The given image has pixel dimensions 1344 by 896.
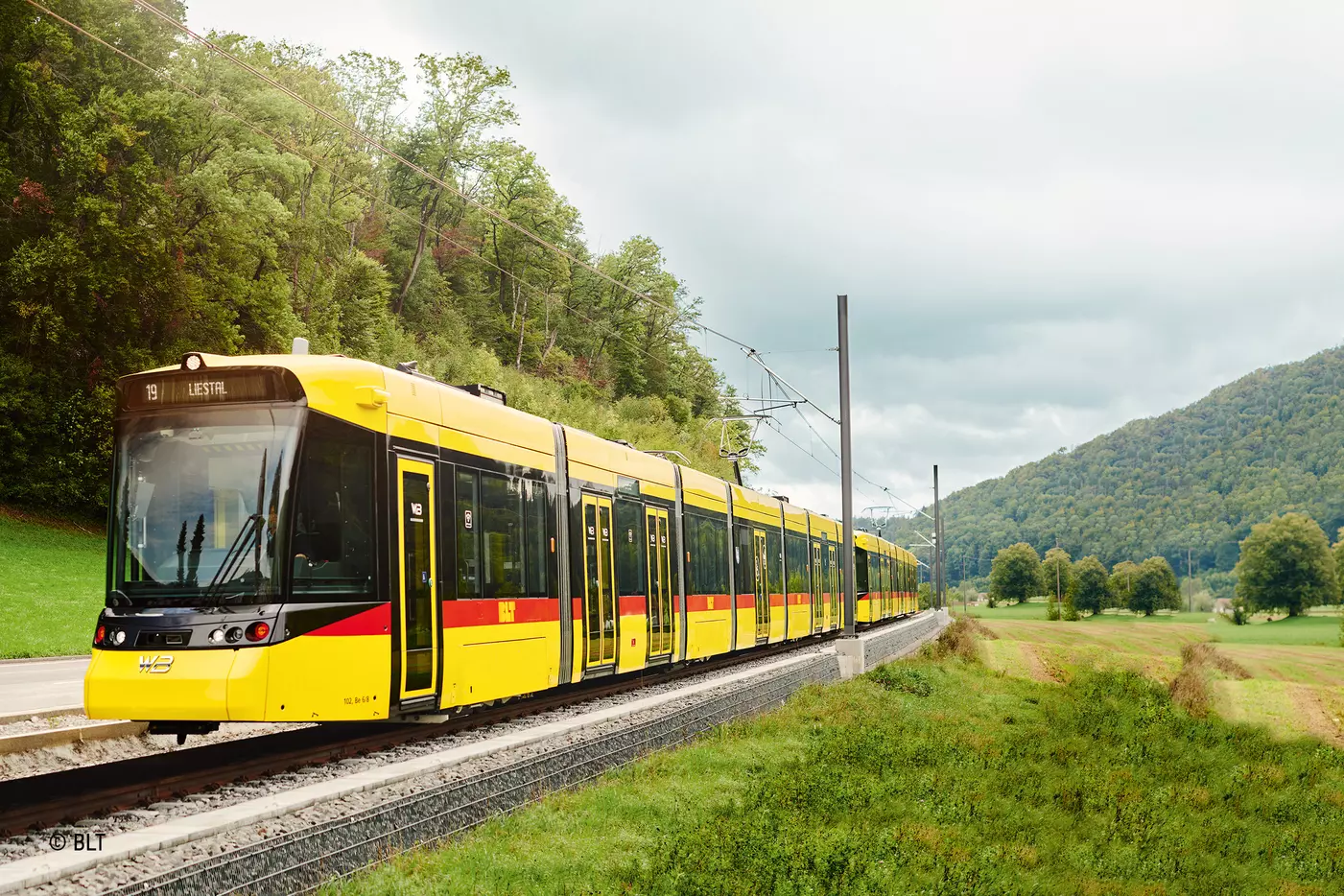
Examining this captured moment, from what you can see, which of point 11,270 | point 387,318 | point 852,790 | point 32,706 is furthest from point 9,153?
point 852,790

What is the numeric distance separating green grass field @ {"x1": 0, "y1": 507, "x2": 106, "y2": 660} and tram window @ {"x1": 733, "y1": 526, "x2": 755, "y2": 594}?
14287mm

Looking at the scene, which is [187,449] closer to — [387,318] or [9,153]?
[9,153]

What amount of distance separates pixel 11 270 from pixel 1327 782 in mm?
38278

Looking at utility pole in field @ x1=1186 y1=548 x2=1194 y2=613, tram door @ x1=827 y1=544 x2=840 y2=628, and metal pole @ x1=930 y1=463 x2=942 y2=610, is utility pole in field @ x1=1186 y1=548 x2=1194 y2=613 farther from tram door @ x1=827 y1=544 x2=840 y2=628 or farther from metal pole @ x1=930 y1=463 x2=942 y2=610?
tram door @ x1=827 y1=544 x2=840 y2=628

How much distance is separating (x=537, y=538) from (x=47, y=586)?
2370 centimetres

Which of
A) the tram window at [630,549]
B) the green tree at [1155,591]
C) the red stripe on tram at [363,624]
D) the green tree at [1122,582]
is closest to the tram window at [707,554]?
the tram window at [630,549]

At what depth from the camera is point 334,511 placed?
1128 centimetres

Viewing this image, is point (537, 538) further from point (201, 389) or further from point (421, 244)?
point (421, 244)

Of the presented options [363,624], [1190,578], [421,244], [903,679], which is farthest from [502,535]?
[1190,578]

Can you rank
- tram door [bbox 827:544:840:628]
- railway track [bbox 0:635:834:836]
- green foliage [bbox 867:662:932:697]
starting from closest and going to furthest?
railway track [bbox 0:635:834:836], green foliage [bbox 867:662:932:697], tram door [bbox 827:544:840:628]

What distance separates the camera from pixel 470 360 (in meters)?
61.2

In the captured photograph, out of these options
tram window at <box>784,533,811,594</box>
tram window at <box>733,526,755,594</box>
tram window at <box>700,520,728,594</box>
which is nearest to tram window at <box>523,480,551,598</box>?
tram window at <box>700,520,728,594</box>

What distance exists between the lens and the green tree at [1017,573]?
151125mm

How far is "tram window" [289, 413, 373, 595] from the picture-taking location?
11.0 meters
